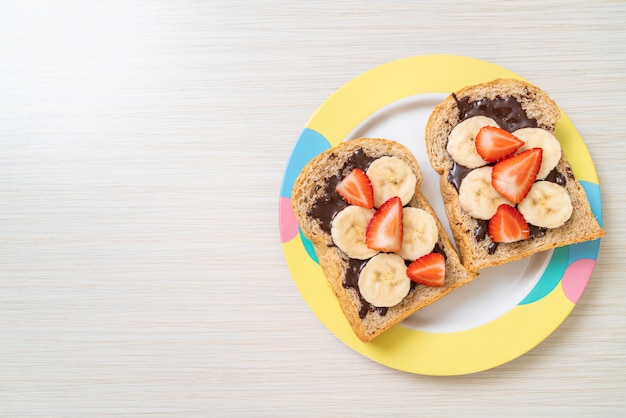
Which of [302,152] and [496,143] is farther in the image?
[302,152]

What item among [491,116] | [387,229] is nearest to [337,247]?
[387,229]

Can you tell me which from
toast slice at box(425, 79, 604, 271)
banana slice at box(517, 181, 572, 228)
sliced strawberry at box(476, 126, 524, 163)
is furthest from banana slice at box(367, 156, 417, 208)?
banana slice at box(517, 181, 572, 228)

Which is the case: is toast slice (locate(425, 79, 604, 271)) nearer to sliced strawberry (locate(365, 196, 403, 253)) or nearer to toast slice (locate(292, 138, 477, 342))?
toast slice (locate(292, 138, 477, 342))

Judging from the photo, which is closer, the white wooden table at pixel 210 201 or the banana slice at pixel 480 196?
the banana slice at pixel 480 196

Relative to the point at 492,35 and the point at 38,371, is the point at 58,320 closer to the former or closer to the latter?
the point at 38,371

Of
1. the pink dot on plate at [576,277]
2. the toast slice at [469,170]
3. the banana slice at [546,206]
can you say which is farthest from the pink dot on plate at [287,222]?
the pink dot on plate at [576,277]

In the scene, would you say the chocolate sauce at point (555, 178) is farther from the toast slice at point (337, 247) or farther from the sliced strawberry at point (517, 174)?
the toast slice at point (337, 247)

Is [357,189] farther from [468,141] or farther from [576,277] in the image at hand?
[576,277]
